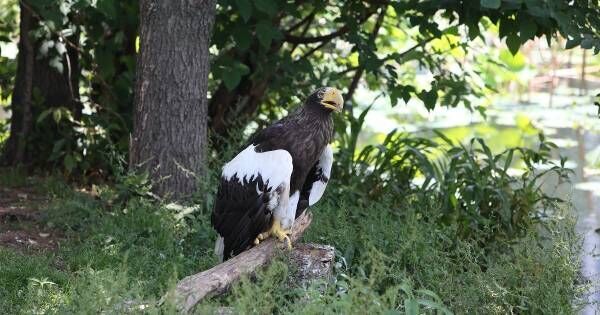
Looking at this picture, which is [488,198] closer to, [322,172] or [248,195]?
[322,172]

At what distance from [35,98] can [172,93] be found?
65.6 inches

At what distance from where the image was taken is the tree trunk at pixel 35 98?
670 cm

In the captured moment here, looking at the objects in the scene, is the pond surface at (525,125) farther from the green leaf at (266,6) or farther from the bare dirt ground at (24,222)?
the bare dirt ground at (24,222)

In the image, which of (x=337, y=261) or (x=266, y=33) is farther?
(x=266, y=33)

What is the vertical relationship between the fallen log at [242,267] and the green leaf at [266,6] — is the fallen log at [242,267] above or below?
below

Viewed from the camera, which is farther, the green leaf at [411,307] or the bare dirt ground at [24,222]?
the bare dirt ground at [24,222]

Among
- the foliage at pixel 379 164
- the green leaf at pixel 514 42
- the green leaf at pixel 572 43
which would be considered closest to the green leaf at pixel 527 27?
the green leaf at pixel 514 42

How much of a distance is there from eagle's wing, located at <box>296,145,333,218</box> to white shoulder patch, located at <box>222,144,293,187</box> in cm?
39

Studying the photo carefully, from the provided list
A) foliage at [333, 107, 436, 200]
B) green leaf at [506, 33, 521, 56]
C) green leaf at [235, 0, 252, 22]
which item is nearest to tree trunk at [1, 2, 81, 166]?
green leaf at [235, 0, 252, 22]

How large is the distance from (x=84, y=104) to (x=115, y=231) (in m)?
2.00

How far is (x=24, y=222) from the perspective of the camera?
5574mm

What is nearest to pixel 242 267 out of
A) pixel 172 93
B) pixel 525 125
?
pixel 172 93

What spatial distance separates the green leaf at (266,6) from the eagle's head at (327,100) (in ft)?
3.16

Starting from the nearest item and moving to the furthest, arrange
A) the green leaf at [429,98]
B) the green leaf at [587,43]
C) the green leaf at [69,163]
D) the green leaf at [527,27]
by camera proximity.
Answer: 1. the green leaf at [587,43]
2. the green leaf at [527,27]
3. the green leaf at [429,98]
4. the green leaf at [69,163]
